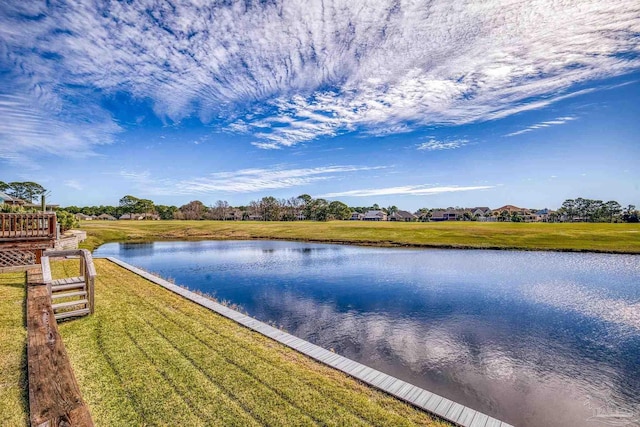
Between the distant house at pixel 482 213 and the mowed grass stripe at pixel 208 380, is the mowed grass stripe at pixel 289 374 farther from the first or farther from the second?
the distant house at pixel 482 213

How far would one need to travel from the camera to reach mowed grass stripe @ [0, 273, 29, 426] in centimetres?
428

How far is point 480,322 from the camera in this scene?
1198cm

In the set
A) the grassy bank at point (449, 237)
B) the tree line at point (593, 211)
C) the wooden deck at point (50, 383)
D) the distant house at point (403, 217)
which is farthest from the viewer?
the distant house at point (403, 217)

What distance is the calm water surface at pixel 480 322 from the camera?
7.33 meters

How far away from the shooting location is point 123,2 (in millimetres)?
14273

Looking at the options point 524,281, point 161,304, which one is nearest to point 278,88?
point 161,304

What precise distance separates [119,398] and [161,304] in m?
5.75

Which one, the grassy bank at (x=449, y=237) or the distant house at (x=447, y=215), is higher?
the distant house at (x=447, y=215)

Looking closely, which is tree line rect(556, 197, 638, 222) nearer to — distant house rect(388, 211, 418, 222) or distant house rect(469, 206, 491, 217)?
distant house rect(469, 206, 491, 217)

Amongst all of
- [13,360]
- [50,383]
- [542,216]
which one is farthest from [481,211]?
[50,383]

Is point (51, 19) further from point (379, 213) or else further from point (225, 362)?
point (379, 213)

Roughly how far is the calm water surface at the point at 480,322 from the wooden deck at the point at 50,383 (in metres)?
6.67

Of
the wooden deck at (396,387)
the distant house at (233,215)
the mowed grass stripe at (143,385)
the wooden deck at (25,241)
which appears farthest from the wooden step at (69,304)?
the distant house at (233,215)

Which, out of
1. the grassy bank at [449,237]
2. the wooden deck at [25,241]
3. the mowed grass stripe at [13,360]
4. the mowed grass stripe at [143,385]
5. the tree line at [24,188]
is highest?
the tree line at [24,188]
